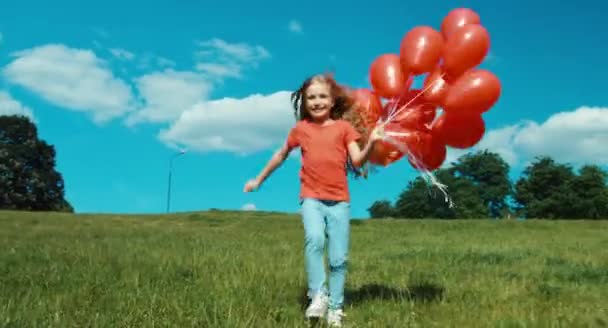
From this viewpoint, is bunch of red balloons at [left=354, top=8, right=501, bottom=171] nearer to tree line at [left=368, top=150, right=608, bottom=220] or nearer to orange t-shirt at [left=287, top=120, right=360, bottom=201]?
orange t-shirt at [left=287, top=120, right=360, bottom=201]

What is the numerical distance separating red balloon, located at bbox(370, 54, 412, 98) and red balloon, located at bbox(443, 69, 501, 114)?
43cm

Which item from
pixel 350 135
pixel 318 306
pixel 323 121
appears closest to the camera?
pixel 318 306

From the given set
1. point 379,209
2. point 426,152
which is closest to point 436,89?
point 426,152

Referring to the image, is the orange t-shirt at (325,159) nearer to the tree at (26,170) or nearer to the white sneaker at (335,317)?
the white sneaker at (335,317)

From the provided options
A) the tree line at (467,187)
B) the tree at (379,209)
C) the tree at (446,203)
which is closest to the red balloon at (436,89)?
the tree line at (467,187)

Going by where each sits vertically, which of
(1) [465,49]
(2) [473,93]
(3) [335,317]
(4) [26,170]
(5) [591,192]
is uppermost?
(4) [26,170]

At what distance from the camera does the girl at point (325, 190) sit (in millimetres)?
4566

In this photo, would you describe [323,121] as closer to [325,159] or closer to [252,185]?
[325,159]

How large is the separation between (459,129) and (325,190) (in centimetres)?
155

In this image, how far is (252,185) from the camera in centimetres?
503

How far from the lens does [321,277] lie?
15.1 ft

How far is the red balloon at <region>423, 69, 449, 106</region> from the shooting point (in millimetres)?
5312

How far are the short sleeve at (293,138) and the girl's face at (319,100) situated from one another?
18 cm

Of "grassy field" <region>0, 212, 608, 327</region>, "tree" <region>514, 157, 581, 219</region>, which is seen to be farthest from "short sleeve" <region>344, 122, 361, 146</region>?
"tree" <region>514, 157, 581, 219</region>
